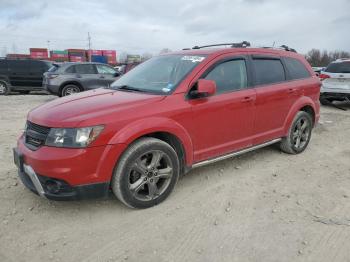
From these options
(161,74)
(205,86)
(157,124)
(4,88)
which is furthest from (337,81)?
(4,88)

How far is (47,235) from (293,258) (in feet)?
7.31

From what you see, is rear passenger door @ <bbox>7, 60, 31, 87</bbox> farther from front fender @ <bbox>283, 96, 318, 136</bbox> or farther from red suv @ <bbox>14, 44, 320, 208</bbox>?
front fender @ <bbox>283, 96, 318, 136</bbox>

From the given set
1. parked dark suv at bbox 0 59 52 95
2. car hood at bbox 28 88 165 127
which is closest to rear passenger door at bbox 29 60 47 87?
parked dark suv at bbox 0 59 52 95

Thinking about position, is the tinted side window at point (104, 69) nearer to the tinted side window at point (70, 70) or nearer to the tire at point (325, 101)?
the tinted side window at point (70, 70)

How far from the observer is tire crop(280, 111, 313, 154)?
17.8 ft

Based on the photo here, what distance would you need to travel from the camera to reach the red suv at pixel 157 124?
3.25m

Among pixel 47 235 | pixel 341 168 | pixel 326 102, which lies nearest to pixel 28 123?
pixel 47 235

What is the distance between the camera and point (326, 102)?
11.3 m

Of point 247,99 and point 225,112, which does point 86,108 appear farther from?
point 247,99

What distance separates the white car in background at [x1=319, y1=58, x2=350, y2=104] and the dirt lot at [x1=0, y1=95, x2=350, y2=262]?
20.0 ft

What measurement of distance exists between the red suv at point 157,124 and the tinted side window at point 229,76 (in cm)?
1

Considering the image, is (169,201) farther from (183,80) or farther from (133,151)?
(183,80)

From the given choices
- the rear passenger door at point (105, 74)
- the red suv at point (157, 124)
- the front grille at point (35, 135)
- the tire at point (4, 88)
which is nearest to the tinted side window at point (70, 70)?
the rear passenger door at point (105, 74)

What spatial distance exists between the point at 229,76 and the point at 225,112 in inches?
20.3
